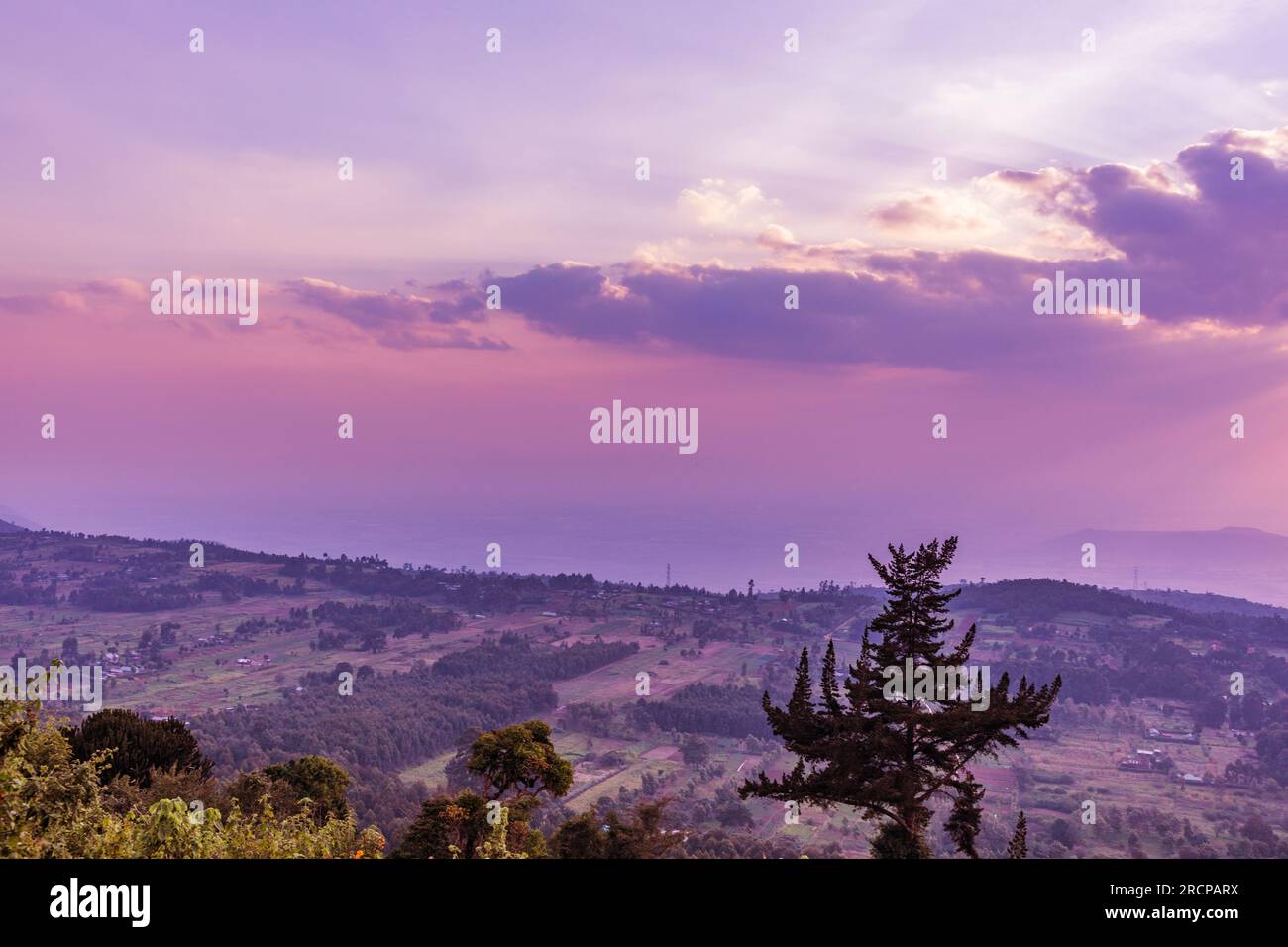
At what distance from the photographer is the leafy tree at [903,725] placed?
64.3 feet

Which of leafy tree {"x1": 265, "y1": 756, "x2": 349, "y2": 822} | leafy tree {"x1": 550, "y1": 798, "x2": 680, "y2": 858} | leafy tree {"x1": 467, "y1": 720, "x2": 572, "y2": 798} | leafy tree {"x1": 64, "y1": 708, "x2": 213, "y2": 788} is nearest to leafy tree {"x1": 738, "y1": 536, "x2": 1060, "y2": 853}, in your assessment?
leafy tree {"x1": 550, "y1": 798, "x2": 680, "y2": 858}

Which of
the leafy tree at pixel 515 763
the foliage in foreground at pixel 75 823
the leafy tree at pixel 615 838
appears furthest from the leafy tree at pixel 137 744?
the foliage in foreground at pixel 75 823

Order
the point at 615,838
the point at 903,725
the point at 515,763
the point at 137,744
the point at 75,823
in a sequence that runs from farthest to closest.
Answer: the point at 137,744, the point at 515,763, the point at 615,838, the point at 903,725, the point at 75,823

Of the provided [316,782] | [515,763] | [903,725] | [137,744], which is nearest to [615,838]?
[515,763]

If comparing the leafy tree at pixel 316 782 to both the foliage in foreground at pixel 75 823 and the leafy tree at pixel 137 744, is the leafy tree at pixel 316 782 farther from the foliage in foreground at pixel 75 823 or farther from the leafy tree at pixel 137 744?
the foliage in foreground at pixel 75 823

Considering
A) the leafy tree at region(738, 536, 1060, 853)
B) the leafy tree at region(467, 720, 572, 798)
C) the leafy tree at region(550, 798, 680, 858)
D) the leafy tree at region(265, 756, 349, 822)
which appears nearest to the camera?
the leafy tree at region(738, 536, 1060, 853)

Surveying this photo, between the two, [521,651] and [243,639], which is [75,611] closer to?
[243,639]

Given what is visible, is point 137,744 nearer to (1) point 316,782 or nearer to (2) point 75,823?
(1) point 316,782

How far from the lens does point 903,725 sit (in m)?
20.4

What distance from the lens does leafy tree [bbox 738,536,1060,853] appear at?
19609 mm

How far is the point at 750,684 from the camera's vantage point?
156 m

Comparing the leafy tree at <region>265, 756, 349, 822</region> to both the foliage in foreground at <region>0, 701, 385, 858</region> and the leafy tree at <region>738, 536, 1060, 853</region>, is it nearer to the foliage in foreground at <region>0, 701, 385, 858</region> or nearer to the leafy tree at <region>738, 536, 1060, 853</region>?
the leafy tree at <region>738, 536, 1060, 853</region>
